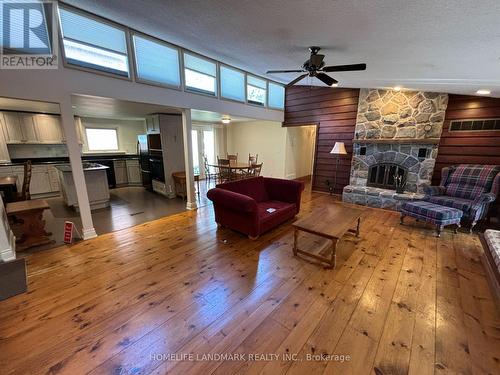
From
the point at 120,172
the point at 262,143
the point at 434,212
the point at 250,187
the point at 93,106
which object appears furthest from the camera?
the point at 262,143

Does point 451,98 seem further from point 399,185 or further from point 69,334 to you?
point 69,334

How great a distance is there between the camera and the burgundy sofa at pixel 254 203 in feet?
9.75

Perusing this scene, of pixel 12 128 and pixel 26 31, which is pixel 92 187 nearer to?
pixel 12 128

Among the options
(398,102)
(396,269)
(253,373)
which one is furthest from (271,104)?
(253,373)

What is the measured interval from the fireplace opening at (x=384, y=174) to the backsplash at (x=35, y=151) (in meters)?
8.45

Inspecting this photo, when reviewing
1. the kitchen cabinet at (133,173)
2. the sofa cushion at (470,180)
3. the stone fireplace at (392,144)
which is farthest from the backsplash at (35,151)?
the sofa cushion at (470,180)

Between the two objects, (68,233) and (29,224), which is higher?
(29,224)

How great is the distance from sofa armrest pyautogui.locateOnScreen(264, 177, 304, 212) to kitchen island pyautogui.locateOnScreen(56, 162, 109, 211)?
3697 millimetres

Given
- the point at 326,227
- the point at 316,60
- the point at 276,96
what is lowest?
the point at 326,227

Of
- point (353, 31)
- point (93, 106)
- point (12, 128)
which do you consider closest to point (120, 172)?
point (12, 128)

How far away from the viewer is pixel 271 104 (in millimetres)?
6312

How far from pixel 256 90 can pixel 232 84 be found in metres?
1.02

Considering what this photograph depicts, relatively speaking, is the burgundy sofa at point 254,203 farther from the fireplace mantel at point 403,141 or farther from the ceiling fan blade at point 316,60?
the fireplace mantel at point 403,141

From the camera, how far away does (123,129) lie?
6801mm
